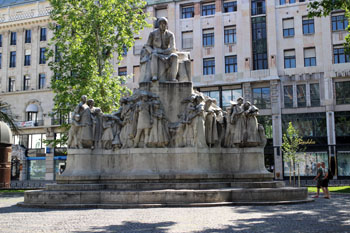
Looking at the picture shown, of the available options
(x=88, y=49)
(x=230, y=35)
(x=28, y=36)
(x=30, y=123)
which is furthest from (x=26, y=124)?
(x=230, y=35)

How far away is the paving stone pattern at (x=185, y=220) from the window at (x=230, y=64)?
33051 mm

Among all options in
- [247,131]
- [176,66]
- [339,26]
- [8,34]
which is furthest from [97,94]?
[8,34]

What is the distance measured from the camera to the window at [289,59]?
42.3 metres

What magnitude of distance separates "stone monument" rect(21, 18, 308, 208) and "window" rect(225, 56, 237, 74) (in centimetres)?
2886

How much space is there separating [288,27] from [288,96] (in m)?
7.51

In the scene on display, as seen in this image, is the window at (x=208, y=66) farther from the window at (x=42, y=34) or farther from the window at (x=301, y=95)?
the window at (x=42, y=34)

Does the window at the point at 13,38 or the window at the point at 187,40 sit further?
the window at the point at 13,38

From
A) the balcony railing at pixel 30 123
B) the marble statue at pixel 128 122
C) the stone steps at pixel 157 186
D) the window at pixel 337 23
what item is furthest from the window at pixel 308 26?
the balcony railing at pixel 30 123

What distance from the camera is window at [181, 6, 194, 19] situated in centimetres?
4684

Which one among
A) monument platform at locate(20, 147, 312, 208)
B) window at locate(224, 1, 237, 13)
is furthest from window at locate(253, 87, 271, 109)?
monument platform at locate(20, 147, 312, 208)

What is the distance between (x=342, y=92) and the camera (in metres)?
40.1

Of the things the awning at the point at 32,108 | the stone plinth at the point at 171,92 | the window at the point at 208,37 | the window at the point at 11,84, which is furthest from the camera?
the window at the point at 11,84

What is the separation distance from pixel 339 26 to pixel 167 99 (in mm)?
31967

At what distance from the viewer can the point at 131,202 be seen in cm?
1221
